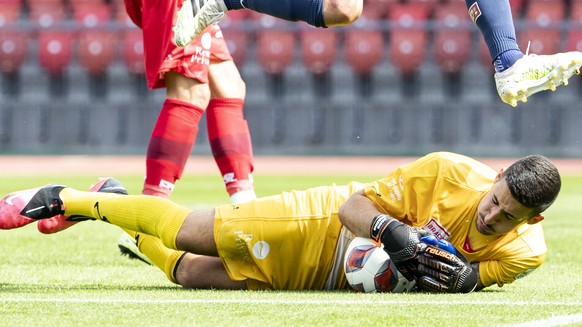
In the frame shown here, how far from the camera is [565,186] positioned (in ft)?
43.6

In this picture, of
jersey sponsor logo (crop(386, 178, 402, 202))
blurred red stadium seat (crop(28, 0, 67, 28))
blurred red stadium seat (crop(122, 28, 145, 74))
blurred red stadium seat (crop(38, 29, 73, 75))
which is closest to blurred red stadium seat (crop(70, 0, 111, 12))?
blurred red stadium seat (crop(28, 0, 67, 28))

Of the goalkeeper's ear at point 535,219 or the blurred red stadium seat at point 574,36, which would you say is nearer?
the goalkeeper's ear at point 535,219

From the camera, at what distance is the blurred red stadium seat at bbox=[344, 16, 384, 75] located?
17250 mm

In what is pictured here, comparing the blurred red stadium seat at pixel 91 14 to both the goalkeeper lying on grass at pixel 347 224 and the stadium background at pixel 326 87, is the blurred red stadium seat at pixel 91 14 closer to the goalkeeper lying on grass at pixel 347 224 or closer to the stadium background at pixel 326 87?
the stadium background at pixel 326 87

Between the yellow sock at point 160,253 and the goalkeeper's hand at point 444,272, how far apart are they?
1098 mm

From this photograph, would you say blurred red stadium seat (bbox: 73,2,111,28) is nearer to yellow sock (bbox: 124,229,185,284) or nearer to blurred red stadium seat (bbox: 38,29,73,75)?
blurred red stadium seat (bbox: 38,29,73,75)

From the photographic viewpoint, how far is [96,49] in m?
17.6

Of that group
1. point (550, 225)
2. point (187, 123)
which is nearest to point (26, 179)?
point (550, 225)

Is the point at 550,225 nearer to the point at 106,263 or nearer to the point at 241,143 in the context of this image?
the point at 241,143

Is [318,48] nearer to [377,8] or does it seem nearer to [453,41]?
[377,8]

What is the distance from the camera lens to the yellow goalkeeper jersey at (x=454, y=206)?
14.9 ft

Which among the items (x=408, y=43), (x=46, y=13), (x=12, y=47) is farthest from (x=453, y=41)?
(x=12, y=47)

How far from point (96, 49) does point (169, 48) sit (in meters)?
11.9

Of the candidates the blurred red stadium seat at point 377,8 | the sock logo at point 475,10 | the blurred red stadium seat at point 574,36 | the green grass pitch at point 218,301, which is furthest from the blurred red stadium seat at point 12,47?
the sock logo at point 475,10
